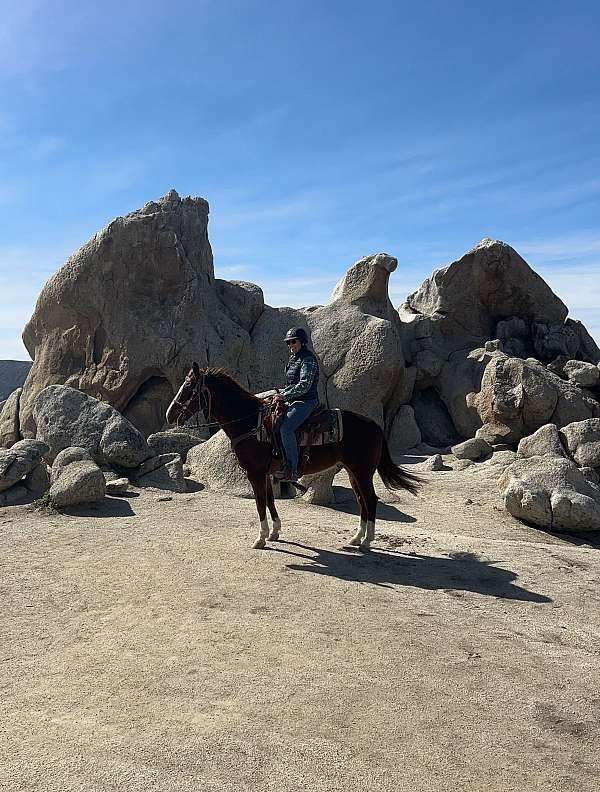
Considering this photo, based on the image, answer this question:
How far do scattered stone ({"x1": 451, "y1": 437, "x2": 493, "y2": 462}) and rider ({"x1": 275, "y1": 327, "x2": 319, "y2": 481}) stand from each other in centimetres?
872

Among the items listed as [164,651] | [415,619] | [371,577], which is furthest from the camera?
[371,577]

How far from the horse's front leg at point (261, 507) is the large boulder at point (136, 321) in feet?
31.2

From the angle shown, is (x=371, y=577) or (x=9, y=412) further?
(x=9, y=412)

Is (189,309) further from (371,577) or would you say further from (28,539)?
(371,577)

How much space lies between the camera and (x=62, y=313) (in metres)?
19.5

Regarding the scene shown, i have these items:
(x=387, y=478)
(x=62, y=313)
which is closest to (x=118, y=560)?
(x=387, y=478)

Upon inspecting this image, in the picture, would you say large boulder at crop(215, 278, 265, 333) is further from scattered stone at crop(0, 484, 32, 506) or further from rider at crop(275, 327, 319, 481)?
rider at crop(275, 327, 319, 481)

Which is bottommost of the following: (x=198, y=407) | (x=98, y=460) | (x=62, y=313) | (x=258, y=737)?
(x=258, y=737)

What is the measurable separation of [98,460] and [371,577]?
26.0ft

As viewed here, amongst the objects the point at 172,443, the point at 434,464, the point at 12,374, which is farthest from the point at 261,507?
the point at 12,374

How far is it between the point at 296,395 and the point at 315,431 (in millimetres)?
640

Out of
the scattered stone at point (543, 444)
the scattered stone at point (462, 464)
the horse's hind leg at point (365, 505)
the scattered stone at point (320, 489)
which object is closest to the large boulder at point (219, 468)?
the scattered stone at point (320, 489)

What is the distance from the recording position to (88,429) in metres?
14.2

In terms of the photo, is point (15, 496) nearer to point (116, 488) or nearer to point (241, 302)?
point (116, 488)
